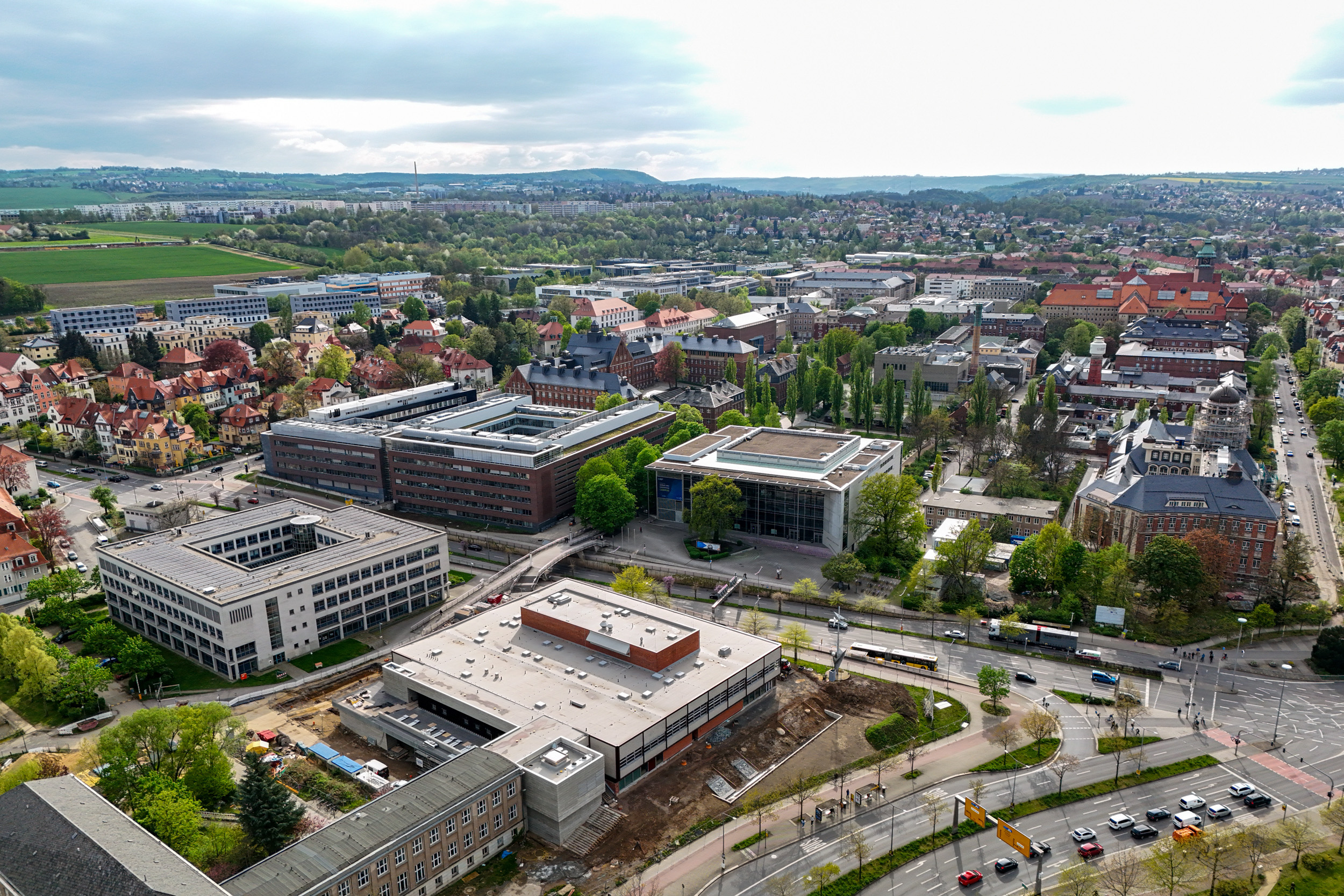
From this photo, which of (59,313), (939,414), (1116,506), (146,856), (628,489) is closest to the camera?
(146,856)

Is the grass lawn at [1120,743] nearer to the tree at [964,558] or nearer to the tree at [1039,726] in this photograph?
the tree at [1039,726]

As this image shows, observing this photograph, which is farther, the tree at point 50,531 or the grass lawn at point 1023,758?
the tree at point 50,531

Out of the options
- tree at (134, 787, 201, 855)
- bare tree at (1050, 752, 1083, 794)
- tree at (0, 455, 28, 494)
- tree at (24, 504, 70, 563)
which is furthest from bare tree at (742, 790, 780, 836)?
tree at (0, 455, 28, 494)

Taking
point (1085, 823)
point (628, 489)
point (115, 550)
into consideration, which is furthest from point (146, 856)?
point (628, 489)

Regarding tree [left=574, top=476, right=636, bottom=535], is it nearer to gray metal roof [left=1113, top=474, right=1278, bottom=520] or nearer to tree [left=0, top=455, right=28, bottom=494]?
gray metal roof [left=1113, top=474, right=1278, bottom=520]

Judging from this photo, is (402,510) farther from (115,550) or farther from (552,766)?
(552,766)

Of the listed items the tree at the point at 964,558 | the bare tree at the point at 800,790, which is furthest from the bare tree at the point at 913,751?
the tree at the point at 964,558
